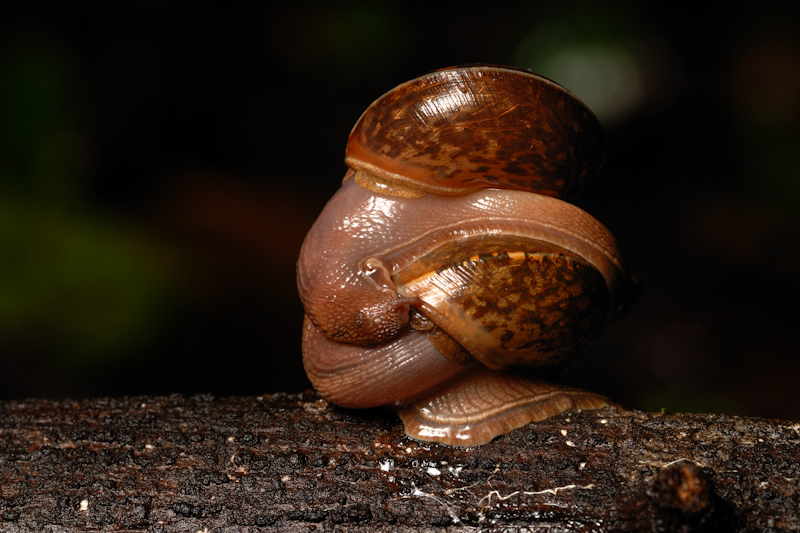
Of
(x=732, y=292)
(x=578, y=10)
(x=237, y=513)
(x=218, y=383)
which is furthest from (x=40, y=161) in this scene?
(x=732, y=292)

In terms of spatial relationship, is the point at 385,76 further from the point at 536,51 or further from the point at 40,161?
the point at 40,161

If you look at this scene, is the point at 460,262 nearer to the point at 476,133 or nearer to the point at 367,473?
the point at 476,133

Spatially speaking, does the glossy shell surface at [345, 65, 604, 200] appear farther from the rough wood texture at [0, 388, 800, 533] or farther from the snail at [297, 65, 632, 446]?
the rough wood texture at [0, 388, 800, 533]

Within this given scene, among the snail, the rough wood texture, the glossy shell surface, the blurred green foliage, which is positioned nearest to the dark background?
the blurred green foliage

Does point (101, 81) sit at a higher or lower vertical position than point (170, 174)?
higher

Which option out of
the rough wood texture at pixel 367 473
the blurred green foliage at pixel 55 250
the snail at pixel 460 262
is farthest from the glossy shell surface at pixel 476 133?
the blurred green foliage at pixel 55 250

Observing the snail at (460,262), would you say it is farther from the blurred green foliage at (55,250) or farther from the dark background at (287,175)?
the dark background at (287,175)
